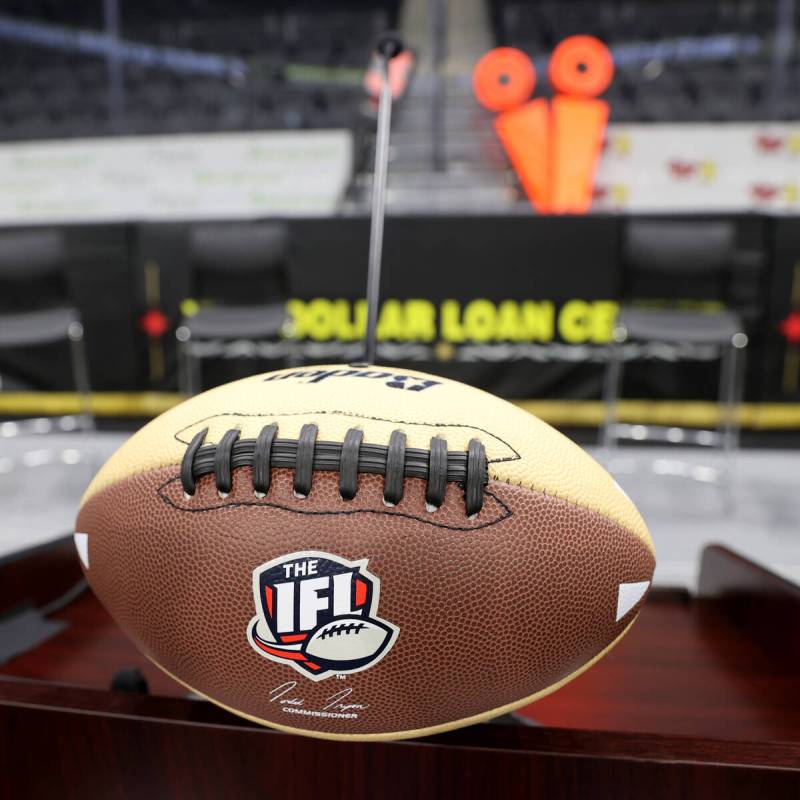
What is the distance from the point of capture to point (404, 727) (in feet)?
1.68

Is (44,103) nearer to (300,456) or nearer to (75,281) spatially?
(75,281)

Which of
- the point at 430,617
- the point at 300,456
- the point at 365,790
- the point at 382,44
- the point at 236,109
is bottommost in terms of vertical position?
the point at 365,790

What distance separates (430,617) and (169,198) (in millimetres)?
5518

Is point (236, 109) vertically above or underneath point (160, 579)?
above

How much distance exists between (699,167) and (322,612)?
A: 17.8ft

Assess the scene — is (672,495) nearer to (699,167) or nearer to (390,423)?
(390,423)

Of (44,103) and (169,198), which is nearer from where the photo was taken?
(169,198)

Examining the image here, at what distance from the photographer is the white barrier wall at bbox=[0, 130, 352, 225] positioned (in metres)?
5.26

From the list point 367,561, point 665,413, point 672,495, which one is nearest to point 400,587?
point 367,561

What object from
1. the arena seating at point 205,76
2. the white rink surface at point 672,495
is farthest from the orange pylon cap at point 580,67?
the arena seating at point 205,76

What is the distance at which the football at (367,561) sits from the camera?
48cm

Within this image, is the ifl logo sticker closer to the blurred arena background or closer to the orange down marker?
the blurred arena background

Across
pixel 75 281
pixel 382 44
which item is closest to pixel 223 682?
pixel 382 44
